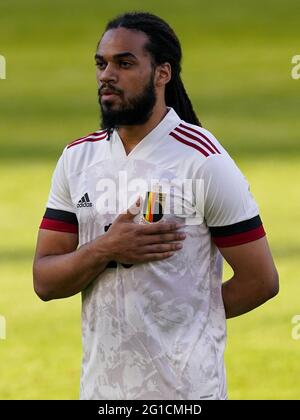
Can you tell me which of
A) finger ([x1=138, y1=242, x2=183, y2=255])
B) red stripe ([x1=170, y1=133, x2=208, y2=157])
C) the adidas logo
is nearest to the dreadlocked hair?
red stripe ([x1=170, y1=133, x2=208, y2=157])

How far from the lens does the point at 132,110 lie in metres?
4.69

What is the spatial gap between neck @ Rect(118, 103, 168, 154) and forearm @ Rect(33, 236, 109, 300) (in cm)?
37

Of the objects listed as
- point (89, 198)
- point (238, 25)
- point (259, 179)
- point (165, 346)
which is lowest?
point (165, 346)

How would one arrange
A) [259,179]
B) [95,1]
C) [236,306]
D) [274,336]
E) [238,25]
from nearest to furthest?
[236,306]
[274,336]
[259,179]
[238,25]
[95,1]

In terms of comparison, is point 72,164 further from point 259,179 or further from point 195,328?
point 259,179

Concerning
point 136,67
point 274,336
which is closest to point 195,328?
point 136,67

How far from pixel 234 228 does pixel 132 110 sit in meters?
0.50

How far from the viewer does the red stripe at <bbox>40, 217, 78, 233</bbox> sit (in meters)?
4.83

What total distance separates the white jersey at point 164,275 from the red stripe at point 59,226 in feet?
0.23

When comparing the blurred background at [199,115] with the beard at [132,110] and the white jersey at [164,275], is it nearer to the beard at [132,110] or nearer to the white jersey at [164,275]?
the white jersey at [164,275]

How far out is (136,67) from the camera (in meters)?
4.71

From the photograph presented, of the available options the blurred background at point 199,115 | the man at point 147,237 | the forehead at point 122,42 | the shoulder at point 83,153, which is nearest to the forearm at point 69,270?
the man at point 147,237

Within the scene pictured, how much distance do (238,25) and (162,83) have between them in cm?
1815

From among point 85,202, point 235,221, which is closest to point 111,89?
point 85,202
